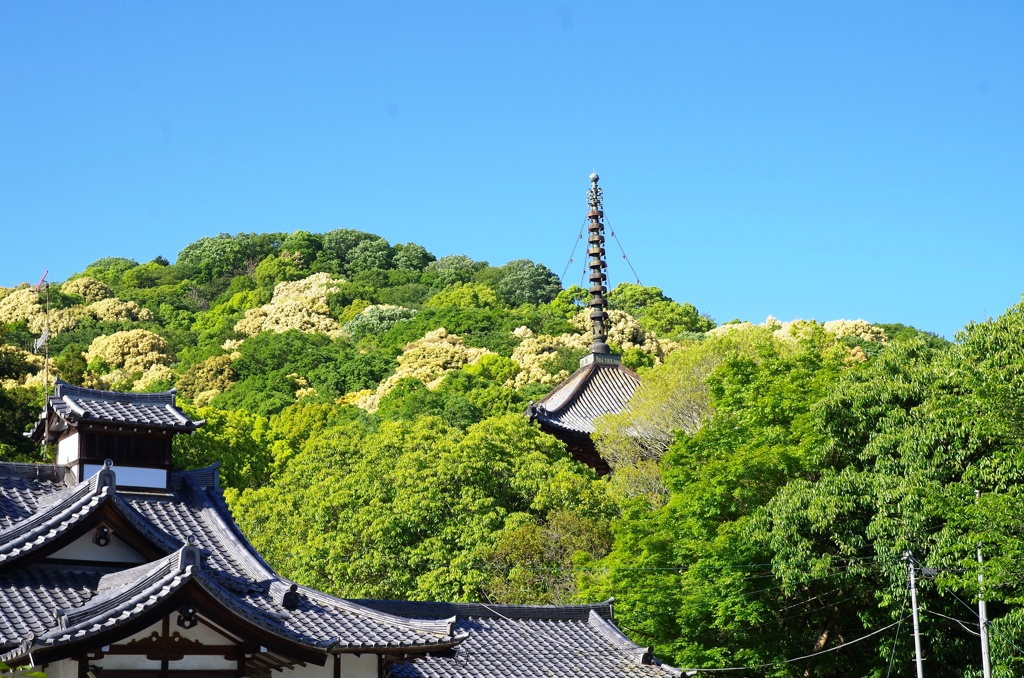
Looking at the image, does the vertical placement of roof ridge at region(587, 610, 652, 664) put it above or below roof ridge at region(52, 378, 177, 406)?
below

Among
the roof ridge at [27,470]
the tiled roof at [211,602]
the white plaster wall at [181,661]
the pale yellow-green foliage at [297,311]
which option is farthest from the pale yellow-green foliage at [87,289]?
the white plaster wall at [181,661]

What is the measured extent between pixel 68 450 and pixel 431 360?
47.7 metres

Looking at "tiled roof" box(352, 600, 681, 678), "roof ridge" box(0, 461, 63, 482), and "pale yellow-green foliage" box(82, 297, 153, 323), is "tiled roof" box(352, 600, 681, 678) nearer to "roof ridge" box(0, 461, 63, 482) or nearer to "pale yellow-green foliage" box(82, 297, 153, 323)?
"roof ridge" box(0, 461, 63, 482)

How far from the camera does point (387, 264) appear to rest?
10694 centimetres

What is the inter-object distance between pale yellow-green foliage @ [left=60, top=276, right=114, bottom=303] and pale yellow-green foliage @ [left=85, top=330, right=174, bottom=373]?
15879 mm

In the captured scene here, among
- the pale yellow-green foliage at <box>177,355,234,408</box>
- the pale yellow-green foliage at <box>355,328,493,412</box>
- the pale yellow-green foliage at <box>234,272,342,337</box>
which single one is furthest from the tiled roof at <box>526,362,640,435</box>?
the pale yellow-green foliage at <box>234,272,342,337</box>

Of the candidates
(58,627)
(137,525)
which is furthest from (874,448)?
(58,627)

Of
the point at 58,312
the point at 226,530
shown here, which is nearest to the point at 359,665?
the point at 226,530

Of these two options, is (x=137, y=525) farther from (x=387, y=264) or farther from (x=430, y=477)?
(x=387, y=264)

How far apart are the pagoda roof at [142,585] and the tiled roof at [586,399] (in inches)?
776

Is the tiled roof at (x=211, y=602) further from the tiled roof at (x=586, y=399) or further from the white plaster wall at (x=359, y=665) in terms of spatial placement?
the tiled roof at (x=586, y=399)

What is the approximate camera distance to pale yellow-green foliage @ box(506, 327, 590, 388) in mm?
58875

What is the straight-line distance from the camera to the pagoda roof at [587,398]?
122 ft

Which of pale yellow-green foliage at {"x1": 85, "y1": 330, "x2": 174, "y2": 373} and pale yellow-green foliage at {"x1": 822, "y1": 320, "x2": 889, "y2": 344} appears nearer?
pale yellow-green foliage at {"x1": 822, "y1": 320, "x2": 889, "y2": 344}
